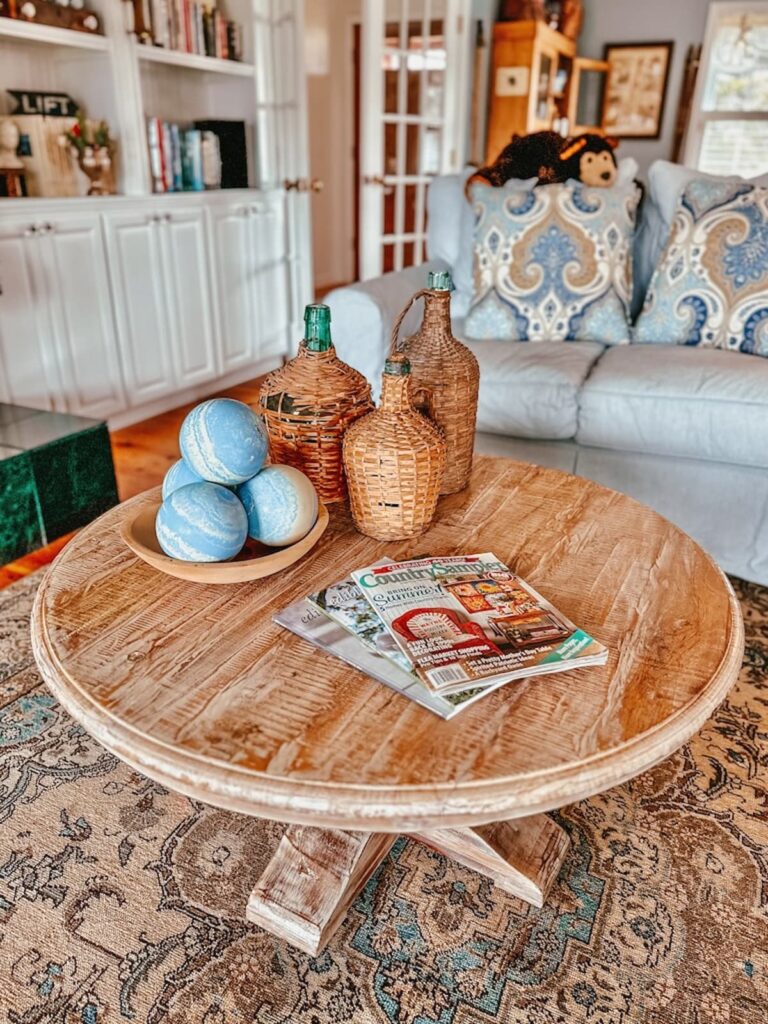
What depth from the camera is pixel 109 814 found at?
117 centimetres

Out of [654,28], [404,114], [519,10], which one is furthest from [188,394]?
[654,28]

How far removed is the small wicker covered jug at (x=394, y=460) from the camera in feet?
3.30

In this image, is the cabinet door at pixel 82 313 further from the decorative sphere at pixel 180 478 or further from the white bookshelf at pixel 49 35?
the decorative sphere at pixel 180 478

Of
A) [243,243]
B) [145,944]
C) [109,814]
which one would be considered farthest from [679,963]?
[243,243]

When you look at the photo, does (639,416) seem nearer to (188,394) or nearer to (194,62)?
(188,394)

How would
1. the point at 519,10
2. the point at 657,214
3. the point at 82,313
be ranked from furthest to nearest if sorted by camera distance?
the point at 519,10
the point at 82,313
the point at 657,214

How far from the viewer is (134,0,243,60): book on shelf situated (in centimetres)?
283

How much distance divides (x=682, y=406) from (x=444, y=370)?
893mm

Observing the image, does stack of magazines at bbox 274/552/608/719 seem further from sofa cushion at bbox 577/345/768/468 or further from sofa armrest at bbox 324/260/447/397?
sofa armrest at bbox 324/260/447/397

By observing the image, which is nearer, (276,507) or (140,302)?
(276,507)

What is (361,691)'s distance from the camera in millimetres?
766

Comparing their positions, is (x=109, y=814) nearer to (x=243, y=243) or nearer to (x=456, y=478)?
(x=456, y=478)

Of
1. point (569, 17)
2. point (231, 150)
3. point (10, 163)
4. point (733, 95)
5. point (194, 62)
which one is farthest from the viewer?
point (733, 95)

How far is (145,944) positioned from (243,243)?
3.08 metres
